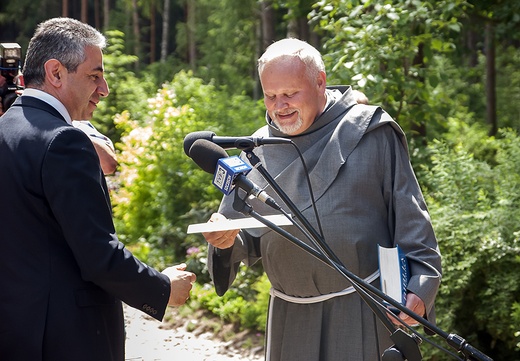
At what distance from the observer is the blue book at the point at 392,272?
3357 millimetres

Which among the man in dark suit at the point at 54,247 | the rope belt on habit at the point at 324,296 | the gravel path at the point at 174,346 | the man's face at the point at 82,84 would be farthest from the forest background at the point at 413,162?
the man's face at the point at 82,84

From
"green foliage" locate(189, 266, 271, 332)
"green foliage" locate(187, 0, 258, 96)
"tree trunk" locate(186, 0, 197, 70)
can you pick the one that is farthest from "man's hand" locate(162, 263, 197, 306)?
"tree trunk" locate(186, 0, 197, 70)

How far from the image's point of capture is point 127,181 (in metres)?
11.3

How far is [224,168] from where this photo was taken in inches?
115

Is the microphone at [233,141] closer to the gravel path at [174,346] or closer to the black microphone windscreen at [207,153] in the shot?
the black microphone windscreen at [207,153]

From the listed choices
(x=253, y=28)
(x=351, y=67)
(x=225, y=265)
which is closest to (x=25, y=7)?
(x=253, y=28)

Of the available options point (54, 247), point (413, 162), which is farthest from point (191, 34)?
point (54, 247)

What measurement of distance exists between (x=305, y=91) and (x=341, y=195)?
0.47m

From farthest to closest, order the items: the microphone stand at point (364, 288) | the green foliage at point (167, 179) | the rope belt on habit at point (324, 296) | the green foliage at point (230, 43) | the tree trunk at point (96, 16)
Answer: the tree trunk at point (96, 16), the green foliage at point (230, 43), the green foliage at point (167, 179), the rope belt on habit at point (324, 296), the microphone stand at point (364, 288)

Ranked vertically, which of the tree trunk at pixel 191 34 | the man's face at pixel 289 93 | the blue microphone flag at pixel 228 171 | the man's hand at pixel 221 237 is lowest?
the man's hand at pixel 221 237

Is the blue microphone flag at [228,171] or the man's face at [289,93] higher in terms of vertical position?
the man's face at [289,93]

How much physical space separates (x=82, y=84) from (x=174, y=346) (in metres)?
4.77

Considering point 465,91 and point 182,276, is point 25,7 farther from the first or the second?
point 182,276

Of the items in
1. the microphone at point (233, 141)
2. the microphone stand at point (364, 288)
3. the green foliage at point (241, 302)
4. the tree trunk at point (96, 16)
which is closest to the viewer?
the microphone stand at point (364, 288)
